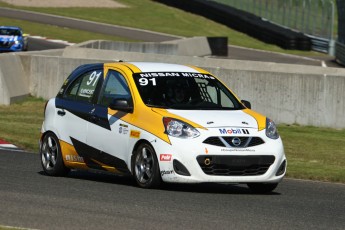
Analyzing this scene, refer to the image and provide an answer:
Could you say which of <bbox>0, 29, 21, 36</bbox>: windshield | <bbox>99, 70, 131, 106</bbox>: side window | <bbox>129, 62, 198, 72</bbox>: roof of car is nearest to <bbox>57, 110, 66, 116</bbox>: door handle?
<bbox>99, 70, 131, 106</bbox>: side window

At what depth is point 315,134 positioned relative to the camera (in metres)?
20.8

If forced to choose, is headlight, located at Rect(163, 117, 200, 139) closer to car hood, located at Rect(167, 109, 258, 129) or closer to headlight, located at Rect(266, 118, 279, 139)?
car hood, located at Rect(167, 109, 258, 129)

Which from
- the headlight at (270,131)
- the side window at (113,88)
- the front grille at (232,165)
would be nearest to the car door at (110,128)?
the side window at (113,88)

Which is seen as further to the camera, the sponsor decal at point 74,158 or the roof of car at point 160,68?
the sponsor decal at point 74,158

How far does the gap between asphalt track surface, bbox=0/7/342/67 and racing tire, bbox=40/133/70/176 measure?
32.5m

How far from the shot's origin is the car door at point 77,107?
44.2ft

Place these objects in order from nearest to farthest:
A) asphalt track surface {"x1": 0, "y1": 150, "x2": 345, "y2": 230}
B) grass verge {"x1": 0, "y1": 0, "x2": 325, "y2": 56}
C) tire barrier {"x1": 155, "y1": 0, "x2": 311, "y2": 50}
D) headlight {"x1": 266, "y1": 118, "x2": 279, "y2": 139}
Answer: asphalt track surface {"x1": 0, "y1": 150, "x2": 345, "y2": 230}
headlight {"x1": 266, "y1": 118, "x2": 279, "y2": 139}
tire barrier {"x1": 155, "y1": 0, "x2": 311, "y2": 50}
grass verge {"x1": 0, "y1": 0, "x2": 325, "y2": 56}

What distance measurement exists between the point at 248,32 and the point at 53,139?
4305 cm

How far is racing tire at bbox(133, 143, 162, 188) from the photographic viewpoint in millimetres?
12172

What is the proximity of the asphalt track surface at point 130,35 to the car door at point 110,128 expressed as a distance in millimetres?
33272

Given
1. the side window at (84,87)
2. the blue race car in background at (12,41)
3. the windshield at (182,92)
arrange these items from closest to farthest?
the windshield at (182,92) < the side window at (84,87) < the blue race car in background at (12,41)

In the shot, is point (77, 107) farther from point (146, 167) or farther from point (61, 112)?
point (146, 167)

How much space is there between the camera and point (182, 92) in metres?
13.1

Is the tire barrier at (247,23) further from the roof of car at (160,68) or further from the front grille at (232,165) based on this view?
the front grille at (232,165)
